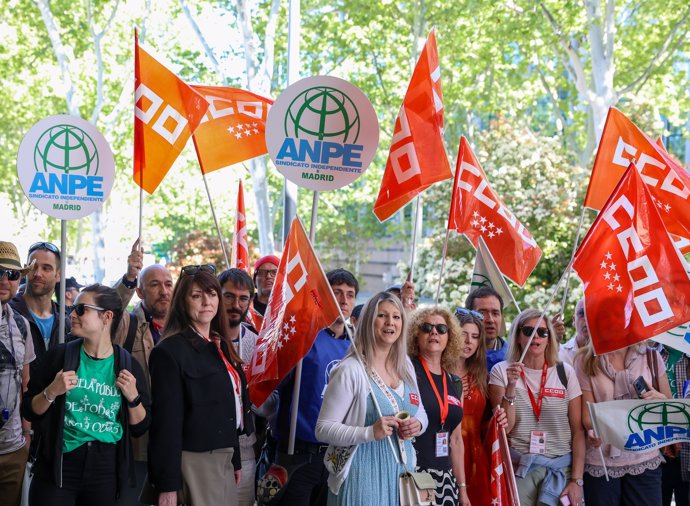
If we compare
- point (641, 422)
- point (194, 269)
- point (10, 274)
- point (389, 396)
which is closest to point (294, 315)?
point (194, 269)

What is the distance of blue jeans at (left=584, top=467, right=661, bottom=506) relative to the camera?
248 inches

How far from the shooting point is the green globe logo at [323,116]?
20.9ft

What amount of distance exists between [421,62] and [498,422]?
3051 millimetres

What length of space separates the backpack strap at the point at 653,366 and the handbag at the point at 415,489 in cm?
224

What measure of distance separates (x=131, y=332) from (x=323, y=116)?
1.95 m

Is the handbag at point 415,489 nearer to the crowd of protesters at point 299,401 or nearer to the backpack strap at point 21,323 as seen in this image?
the crowd of protesters at point 299,401

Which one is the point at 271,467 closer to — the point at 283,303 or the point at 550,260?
the point at 283,303

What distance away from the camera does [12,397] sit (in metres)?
5.48

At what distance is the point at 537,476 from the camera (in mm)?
6105

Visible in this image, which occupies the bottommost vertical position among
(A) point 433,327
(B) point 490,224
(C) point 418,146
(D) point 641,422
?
(D) point 641,422

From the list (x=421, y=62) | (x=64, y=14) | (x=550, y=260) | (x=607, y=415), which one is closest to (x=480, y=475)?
(x=607, y=415)

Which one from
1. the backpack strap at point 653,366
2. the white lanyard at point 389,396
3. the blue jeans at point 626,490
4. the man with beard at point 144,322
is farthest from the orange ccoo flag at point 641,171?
the man with beard at point 144,322

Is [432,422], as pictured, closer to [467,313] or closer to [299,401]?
[299,401]

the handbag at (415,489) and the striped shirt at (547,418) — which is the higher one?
the striped shirt at (547,418)
